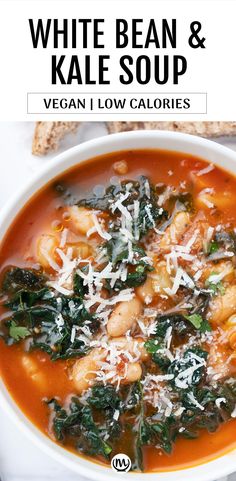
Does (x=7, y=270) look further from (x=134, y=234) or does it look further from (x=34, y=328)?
(x=134, y=234)

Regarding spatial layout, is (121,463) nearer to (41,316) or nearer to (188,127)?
(41,316)

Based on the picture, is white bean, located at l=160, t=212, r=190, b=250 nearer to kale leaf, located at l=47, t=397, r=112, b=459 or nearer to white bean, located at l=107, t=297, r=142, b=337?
white bean, located at l=107, t=297, r=142, b=337

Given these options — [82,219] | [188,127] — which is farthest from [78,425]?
[188,127]

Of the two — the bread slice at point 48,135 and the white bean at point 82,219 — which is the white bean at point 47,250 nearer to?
the white bean at point 82,219

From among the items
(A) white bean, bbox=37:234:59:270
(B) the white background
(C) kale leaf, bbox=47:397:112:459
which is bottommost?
(C) kale leaf, bbox=47:397:112:459

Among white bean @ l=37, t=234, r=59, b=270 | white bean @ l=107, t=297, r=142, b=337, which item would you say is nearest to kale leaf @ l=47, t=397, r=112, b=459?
white bean @ l=107, t=297, r=142, b=337
